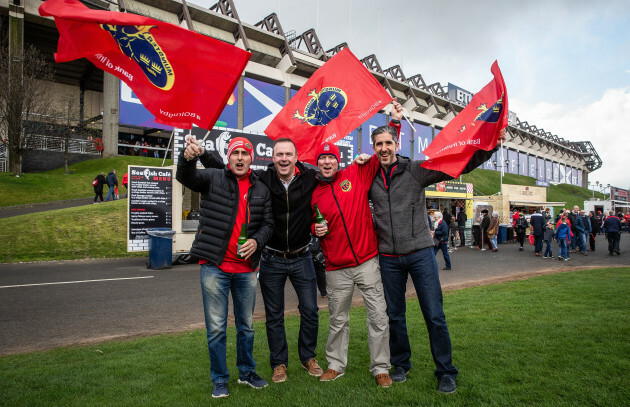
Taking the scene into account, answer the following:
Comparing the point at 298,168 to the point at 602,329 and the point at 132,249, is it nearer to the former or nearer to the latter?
the point at 602,329

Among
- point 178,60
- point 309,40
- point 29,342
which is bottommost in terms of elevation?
point 29,342

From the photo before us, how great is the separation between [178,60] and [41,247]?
42.8 feet

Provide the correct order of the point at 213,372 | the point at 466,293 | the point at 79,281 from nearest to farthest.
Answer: the point at 213,372 < the point at 466,293 < the point at 79,281

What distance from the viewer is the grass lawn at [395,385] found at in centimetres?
318

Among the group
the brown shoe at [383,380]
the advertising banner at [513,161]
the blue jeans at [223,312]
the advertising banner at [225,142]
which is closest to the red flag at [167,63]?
the blue jeans at [223,312]

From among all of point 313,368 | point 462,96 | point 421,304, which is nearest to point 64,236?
point 313,368

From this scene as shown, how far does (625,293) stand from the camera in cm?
718

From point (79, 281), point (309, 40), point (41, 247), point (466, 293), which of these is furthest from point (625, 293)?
point (309, 40)

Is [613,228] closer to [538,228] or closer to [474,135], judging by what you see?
[538,228]

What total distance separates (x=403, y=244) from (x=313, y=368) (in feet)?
4.80

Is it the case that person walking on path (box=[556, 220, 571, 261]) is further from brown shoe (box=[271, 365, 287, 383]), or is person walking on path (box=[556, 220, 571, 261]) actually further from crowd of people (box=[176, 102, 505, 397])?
brown shoe (box=[271, 365, 287, 383])

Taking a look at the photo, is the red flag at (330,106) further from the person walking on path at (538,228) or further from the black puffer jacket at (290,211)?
the person walking on path at (538,228)

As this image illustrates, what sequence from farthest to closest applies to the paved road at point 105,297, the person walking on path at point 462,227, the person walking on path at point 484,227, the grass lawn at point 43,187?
the grass lawn at point 43,187, the person walking on path at point 462,227, the person walking on path at point 484,227, the paved road at point 105,297

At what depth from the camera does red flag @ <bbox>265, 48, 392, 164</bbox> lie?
5203 millimetres
